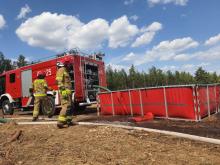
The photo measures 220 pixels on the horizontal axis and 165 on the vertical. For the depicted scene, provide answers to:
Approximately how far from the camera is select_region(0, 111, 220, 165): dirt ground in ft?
16.5

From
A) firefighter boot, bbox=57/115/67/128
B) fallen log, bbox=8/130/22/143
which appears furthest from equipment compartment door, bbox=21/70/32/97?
fallen log, bbox=8/130/22/143

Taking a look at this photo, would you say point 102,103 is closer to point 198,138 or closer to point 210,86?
point 210,86

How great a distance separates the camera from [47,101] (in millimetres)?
13641

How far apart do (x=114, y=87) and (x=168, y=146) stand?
4618 cm

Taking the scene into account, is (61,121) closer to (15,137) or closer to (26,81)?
(15,137)

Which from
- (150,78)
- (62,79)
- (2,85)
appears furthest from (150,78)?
(62,79)

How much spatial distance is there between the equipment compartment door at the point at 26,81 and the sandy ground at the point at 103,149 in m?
7.90

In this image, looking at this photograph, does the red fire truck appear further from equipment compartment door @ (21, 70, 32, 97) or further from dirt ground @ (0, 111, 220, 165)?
dirt ground @ (0, 111, 220, 165)

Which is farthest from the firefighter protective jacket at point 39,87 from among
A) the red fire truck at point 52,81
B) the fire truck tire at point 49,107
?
the fire truck tire at point 49,107

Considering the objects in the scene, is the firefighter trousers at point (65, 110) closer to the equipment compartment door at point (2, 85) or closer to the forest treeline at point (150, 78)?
the equipment compartment door at point (2, 85)

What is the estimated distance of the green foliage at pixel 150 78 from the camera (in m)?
52.5

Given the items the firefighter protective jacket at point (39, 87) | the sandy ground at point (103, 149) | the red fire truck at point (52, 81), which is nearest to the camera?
the sandy ground at point (103, 149)

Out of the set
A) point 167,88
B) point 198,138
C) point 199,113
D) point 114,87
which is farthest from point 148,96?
point 114,87

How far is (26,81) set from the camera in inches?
611
